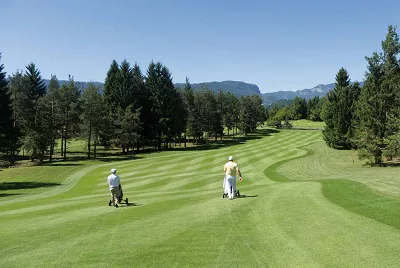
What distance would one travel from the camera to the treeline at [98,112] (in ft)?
182

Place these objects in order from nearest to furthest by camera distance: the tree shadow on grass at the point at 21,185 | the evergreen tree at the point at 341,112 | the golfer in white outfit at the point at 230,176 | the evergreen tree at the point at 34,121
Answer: the golfer in white outfit at the point at 230,176
the tree shadow on grass at the point at 21,185
the evergreen tree at the point at 34,121
the evergreen tree at the point at 341,112

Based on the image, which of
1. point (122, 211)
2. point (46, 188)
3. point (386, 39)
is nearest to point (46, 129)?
point (46, 188)

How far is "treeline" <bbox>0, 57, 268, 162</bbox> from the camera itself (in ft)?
182

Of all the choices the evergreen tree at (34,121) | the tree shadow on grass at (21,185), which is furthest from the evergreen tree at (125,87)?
the tree shadow on grass at (21,185)

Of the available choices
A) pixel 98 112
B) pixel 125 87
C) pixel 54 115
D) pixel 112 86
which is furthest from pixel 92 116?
pixel 112 86

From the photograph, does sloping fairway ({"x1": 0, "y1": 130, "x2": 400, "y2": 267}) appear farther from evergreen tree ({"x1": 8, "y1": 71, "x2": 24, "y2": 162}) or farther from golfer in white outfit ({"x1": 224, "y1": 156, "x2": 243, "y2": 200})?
evergreen tree ({"x1": 8, "y1": 71, "x2": 24, "y2": 162})

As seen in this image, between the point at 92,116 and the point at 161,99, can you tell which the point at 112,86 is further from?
the point at 92,116

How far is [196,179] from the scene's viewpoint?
31875mm

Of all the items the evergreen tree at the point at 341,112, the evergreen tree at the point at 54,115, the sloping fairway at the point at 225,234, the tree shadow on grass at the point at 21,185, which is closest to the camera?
the sloping fairway at the point at 225,234

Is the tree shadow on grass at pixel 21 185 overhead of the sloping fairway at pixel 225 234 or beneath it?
beneath

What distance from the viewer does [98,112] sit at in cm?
6131

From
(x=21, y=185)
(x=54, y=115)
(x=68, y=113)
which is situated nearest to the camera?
(x=21, y=185)

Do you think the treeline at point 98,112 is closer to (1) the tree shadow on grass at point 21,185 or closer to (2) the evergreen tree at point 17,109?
(2) the evergreen tree at point 17,109

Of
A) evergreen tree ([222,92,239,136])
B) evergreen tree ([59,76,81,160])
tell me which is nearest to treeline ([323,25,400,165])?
evergreen tree ([59,76,81,160])
